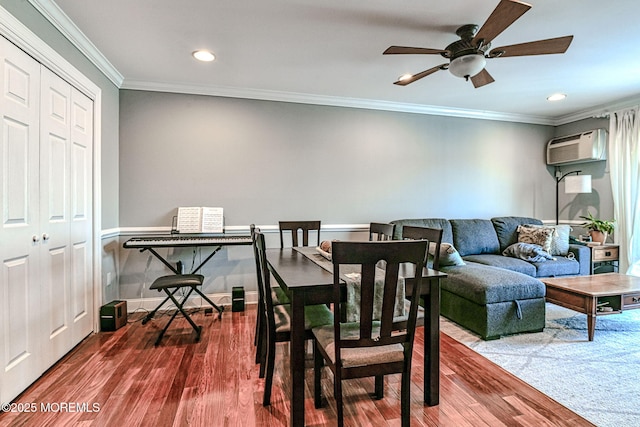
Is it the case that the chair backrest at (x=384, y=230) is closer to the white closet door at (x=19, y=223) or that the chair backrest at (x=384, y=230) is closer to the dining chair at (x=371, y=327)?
the dining chair at (x=371, y=327)

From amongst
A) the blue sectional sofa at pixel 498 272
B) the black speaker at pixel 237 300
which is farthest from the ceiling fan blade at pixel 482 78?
the black speaker at pixel 237 300

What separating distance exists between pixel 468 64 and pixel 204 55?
2.18m

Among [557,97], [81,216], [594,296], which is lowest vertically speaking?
[594,296]

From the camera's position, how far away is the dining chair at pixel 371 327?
1379 millimetres

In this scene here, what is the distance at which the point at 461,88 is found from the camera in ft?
11.8

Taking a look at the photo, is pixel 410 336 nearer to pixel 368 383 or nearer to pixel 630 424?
pixel 368 383

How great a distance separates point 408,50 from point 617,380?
8.62 ft

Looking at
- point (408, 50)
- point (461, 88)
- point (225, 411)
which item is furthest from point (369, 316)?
point (461, 88)

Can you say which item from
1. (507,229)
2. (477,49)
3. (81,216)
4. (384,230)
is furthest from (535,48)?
(81,216)

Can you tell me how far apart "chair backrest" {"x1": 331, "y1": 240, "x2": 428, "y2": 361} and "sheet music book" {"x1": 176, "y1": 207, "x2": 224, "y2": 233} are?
2.40 meters

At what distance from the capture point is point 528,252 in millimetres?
3850

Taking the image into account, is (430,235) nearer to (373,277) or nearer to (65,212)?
(373,277)

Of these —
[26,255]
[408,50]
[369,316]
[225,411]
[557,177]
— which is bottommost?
[225,411]

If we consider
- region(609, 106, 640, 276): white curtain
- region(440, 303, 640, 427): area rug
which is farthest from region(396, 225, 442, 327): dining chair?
region(609, 106, 640, 276): white curtain
